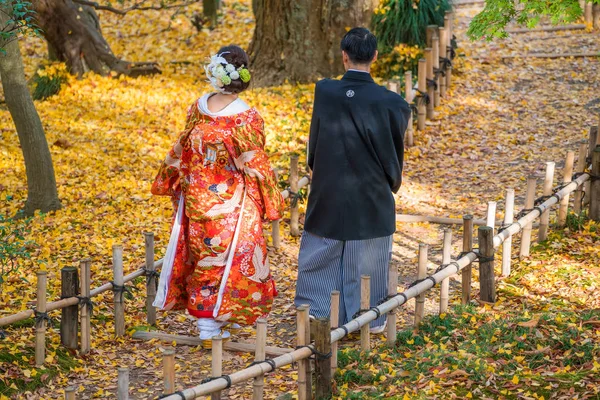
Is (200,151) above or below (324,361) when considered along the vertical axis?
above

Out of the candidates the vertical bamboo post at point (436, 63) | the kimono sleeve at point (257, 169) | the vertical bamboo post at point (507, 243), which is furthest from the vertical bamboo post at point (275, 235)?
the vertical bamboo post at point (436, 63)

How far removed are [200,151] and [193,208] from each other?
0.37 m

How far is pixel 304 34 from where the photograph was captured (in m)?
11.3

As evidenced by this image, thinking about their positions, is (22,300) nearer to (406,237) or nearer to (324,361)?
(324,361)

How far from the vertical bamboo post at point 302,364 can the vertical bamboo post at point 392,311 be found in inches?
33.2

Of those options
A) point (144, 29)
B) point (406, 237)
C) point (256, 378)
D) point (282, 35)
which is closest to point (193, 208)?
point (256, 378)

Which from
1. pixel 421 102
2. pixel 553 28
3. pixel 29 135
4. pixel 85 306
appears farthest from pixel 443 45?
pixel 85 306

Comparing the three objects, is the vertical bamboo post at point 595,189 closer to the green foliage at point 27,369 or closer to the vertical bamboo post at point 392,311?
the vertical bamboo post at point 392,311

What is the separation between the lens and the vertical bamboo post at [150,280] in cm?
562

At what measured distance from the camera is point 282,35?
11375 millimetres

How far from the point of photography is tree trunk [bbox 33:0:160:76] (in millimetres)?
11312

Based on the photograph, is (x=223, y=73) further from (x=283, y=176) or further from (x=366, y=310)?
(x=283, y=176)

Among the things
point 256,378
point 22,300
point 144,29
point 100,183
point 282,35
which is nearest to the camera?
point 256,378

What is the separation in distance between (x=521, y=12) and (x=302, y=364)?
3.30m
